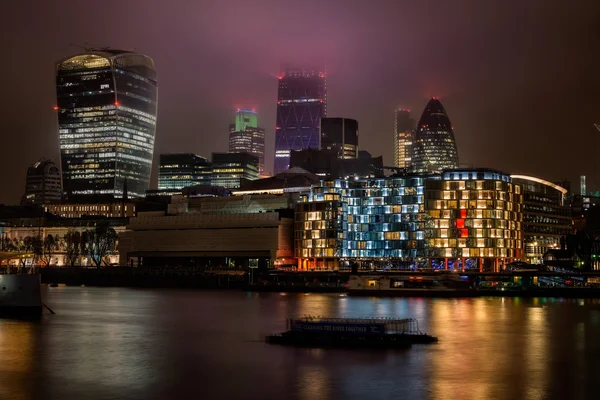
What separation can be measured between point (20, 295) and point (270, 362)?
40629mm

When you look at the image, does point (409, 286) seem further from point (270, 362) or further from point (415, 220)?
point (270, 362)

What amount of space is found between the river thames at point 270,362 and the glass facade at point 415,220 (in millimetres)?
86897

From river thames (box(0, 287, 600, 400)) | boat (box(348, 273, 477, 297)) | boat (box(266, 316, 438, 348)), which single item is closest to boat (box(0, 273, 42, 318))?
river thames (box(0, 287, 600, 400))

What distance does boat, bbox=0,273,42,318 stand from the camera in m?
79.1

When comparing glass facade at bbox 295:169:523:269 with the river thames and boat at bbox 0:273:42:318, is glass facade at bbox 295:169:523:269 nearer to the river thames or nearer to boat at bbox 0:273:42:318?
the river thames

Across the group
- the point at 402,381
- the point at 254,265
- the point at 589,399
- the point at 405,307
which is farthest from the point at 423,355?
the point at 254,265

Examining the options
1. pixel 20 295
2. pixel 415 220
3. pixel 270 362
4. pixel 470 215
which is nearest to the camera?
pixel 270 362

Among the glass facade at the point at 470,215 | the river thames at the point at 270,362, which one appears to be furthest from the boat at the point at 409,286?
the river thames at the point at 270,362

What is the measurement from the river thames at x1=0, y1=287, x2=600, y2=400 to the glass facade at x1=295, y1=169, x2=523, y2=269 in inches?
3421

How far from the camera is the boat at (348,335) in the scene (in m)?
55.0

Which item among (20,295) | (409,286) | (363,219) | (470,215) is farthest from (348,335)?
(363,219)

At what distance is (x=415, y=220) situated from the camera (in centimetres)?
17650

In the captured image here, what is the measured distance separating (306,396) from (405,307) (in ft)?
198

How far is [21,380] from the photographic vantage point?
42.1m
